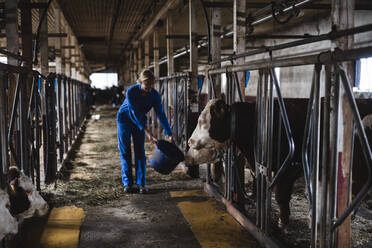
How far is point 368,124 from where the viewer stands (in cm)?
340

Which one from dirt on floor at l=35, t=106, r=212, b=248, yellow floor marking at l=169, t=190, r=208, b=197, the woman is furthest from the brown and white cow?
yellow floor marking at l=169, t=190, r=208, b=197

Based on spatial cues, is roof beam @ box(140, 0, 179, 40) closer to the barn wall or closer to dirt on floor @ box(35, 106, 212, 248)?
dirt on floor @ box(35, 106, 212, 248)

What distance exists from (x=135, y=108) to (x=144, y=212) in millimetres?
1399

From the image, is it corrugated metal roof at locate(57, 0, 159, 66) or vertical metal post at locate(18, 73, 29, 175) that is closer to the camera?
vertical metal post at locate(18, 73, 29, 175)

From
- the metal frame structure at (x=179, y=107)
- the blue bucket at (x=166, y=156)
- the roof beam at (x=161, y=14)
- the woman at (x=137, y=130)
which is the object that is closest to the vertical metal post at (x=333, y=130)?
the blue bucket at (x=166, y=156)

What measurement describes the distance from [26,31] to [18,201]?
10.0 feet

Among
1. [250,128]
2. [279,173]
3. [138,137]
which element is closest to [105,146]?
[138,137]

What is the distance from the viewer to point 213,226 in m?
3.97

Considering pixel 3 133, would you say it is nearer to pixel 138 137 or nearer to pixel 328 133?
pixel 328 133

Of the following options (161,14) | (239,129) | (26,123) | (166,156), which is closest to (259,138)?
(239,129)

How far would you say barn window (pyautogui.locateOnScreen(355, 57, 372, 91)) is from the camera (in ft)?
28.0

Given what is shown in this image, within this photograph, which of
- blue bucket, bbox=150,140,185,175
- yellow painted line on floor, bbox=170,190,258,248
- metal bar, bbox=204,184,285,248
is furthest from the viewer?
blue bucket, bbox=150,140,185,175

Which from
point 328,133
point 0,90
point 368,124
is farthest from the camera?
point 368,124

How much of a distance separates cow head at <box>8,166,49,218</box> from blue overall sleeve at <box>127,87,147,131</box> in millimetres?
2091
